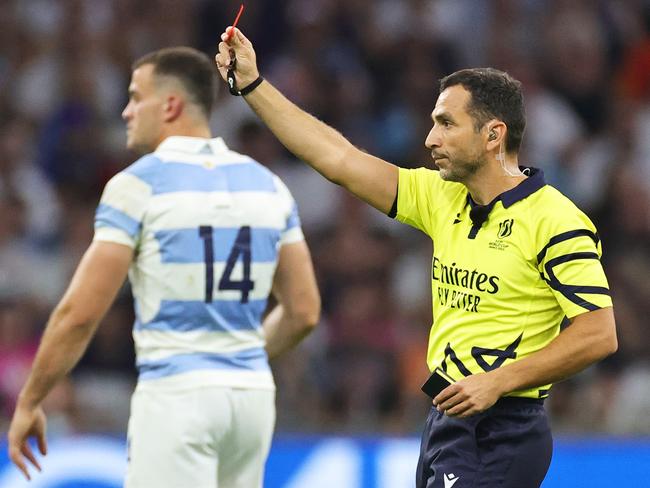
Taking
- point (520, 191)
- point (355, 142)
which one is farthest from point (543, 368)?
point (355, 142)

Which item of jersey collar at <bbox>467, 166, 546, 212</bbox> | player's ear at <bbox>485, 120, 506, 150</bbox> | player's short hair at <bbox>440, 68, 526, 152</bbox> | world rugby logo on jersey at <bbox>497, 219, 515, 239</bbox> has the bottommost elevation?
world rugby logo on jersey at <bbox>497, 219, 515, 239</bbox>

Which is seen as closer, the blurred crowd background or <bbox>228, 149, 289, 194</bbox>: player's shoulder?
<bbox>228, 149, 289, 194</bbox>: player's shoulder

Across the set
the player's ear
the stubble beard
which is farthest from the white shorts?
the player's ear

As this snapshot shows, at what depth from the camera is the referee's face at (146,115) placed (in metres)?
5.05

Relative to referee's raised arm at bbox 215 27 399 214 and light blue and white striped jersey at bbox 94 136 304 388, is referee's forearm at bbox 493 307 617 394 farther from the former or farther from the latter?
light blue and white striped jersey at bbox 94 136 304 388

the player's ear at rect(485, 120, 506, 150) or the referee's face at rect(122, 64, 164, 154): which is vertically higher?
the referee's face at rect(122, 64, 164, 154)

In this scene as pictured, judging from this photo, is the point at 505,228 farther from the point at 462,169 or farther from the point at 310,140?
the point at 310,140

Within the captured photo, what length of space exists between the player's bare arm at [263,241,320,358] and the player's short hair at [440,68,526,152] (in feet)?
3.96

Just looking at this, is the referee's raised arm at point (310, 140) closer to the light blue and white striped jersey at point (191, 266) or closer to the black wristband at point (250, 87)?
the black wristband at point (250, 87)

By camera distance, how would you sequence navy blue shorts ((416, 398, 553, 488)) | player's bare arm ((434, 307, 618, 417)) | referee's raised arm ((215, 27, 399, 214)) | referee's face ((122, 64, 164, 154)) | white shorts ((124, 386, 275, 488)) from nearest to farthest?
player's bare arm ((434, 307, 618, 417))
navy blue shorts ((416, 398, 553, 488))
referee's raised arm ((215, 27, 399, 214))
white shorts ((124, 386, 275, 488))
referee's face ((122, 64, 164, 154))

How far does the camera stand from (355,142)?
9.59 m

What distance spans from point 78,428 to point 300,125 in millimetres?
3833

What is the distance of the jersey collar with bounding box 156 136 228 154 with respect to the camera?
16.1ft

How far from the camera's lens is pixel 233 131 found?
9484mm
